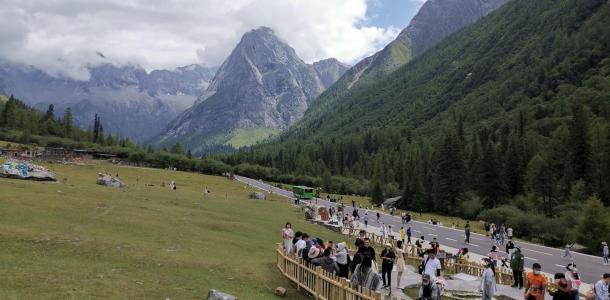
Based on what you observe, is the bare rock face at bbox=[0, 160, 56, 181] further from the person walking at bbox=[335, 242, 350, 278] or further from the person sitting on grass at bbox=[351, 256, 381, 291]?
the person sitting on grass at bbox=[351, 256, 381, 291]

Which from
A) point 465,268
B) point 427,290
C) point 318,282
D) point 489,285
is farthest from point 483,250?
point 427,290

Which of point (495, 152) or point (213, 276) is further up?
point (495, 152)

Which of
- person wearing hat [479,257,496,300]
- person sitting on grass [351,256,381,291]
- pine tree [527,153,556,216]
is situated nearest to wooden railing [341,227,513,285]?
person wearing hat [479,257,496,300]

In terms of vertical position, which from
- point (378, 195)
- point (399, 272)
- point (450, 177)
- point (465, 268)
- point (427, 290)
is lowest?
point (465, 268)

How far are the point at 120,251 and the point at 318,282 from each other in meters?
12.2

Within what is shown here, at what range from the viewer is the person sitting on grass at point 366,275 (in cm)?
1919

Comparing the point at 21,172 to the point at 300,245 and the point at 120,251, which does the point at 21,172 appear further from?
the point at 300,245

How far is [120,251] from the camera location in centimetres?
2642

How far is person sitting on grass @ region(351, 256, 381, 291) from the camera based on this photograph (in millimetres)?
19188

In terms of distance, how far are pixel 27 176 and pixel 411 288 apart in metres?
50.5

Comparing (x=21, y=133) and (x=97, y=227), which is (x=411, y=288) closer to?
(x=97, y=227)

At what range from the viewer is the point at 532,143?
439 ft

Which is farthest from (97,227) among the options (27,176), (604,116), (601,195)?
(604,116)

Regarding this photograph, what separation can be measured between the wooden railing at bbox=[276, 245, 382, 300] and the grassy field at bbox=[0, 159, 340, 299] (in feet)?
2.43
